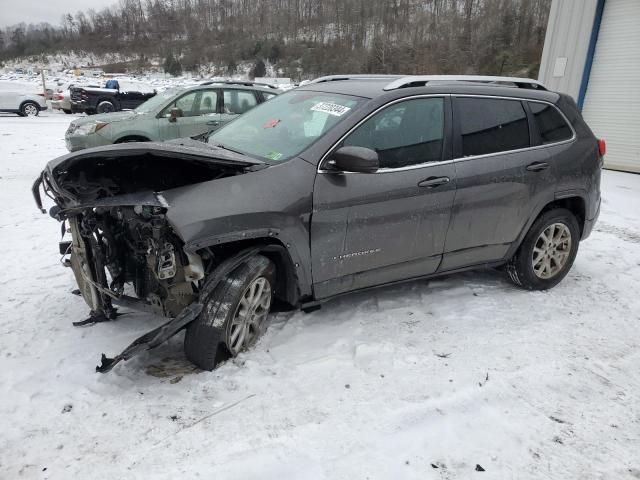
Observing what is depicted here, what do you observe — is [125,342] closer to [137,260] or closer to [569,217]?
[137,260]

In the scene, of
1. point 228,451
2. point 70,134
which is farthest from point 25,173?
point 228,451

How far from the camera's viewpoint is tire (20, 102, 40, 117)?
19625mm

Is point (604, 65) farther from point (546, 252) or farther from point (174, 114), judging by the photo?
point (174, 114)

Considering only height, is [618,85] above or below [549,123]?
below

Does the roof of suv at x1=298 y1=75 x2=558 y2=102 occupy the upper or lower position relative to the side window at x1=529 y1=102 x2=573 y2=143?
upper

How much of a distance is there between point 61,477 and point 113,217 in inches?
58.5

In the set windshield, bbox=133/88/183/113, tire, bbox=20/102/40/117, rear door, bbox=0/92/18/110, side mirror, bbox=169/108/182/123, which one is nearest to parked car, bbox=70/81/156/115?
tire, bbox=20/102/40/117

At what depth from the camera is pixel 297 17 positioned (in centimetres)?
9288

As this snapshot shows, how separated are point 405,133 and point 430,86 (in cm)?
48

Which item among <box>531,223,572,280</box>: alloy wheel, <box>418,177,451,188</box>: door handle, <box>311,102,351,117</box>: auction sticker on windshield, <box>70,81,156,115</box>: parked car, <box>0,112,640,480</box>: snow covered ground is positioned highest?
<box>311,102,351,117</box>: auction sticker on windshield

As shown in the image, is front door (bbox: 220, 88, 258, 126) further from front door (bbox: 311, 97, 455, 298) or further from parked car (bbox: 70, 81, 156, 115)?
parked car (bbox: 70, 81, 156, 115)

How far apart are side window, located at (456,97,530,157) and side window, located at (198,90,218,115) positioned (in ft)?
20.0

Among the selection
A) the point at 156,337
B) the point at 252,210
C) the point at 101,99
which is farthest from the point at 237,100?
the point at 101,99

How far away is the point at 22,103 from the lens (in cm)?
1952
